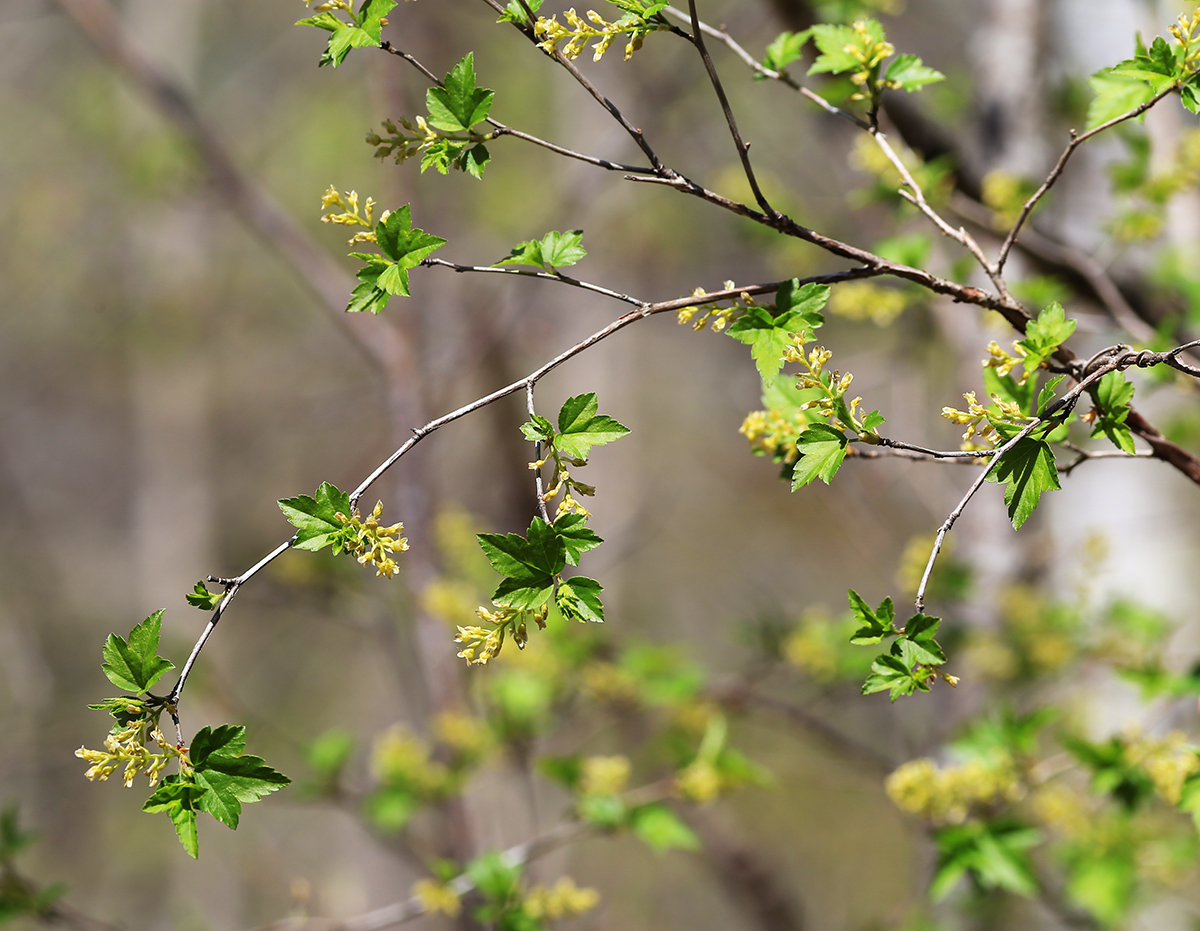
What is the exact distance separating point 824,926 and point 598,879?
1.89 metres

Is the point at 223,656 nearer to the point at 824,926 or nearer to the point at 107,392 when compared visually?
the point at 107,392

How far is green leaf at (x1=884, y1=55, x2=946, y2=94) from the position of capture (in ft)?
3.76

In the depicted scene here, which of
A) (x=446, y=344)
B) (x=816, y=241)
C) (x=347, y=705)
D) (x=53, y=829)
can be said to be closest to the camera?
(x=816, y=241)

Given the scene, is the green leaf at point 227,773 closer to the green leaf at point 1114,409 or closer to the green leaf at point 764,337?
the green leaf at point 764,337

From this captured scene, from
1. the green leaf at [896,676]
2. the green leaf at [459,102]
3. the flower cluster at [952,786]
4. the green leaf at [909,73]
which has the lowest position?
the green leaf at [896,676]

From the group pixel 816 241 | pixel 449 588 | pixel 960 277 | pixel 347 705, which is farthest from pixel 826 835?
pixel 816 241

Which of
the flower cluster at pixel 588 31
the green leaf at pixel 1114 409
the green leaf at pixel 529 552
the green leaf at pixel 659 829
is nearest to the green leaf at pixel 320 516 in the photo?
the green leaf at pixel 529 552

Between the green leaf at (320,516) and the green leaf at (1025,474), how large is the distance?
64cm

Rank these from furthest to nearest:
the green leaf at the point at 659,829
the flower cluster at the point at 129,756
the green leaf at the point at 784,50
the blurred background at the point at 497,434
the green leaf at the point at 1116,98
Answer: the blurred background at the point at 497,434 < the green leaf at the point at 659,829 < the green leaf at the point at 784,50 < the green leaf at the point at 1116,98 < the flower cluster at the point at 129,756

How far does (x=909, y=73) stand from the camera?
3.80 feet

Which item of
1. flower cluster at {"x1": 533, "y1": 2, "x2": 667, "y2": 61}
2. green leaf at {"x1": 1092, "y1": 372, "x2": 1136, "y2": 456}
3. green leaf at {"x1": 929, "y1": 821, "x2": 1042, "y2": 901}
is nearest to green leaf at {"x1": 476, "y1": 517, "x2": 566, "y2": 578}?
flower cluster at {"x1": 533, "y1": 2, "x2": 667, "y2": 61}

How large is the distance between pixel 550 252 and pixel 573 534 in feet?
1.12

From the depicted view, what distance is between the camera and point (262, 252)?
8.55 meters

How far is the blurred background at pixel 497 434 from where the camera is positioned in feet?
8.38
